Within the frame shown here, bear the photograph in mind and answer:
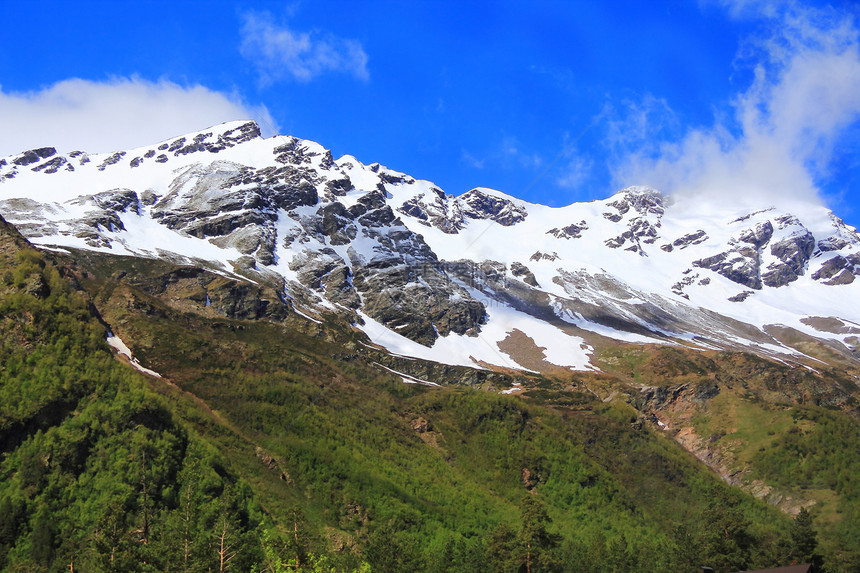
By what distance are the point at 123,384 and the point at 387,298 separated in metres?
124

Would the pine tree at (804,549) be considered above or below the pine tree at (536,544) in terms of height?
above

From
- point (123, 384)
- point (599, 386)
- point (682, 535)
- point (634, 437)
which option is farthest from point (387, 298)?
point (682, 535)

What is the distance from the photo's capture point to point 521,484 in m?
100

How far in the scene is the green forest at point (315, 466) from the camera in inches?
2205

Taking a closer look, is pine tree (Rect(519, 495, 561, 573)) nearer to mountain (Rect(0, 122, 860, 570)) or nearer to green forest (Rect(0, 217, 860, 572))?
green forest (Rect(0, 217, 860, 572))

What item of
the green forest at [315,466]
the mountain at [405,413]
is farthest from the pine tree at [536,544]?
the mountain at [405,413]

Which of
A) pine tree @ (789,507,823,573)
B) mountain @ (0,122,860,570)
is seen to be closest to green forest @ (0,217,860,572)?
pine tree @ (789,507,823,573)

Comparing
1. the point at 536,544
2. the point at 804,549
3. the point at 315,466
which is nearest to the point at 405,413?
the point at 315,466

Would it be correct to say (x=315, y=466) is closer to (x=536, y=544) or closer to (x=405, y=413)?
(x=405, y=413)

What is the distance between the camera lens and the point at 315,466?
82500 mm

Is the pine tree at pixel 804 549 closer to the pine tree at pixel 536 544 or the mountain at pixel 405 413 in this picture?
the mountain at pixel 405 413

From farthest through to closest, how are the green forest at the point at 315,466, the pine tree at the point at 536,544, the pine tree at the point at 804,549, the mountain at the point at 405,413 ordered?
the mountain at the point at 405,413 → the pine tree at the point at 804,549 → the green forest at the point at 315,466 → the pine tree at the point at 536,544

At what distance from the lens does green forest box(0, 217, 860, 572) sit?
5600 cm

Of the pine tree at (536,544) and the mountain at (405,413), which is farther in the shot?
the mountain at (405,413)
